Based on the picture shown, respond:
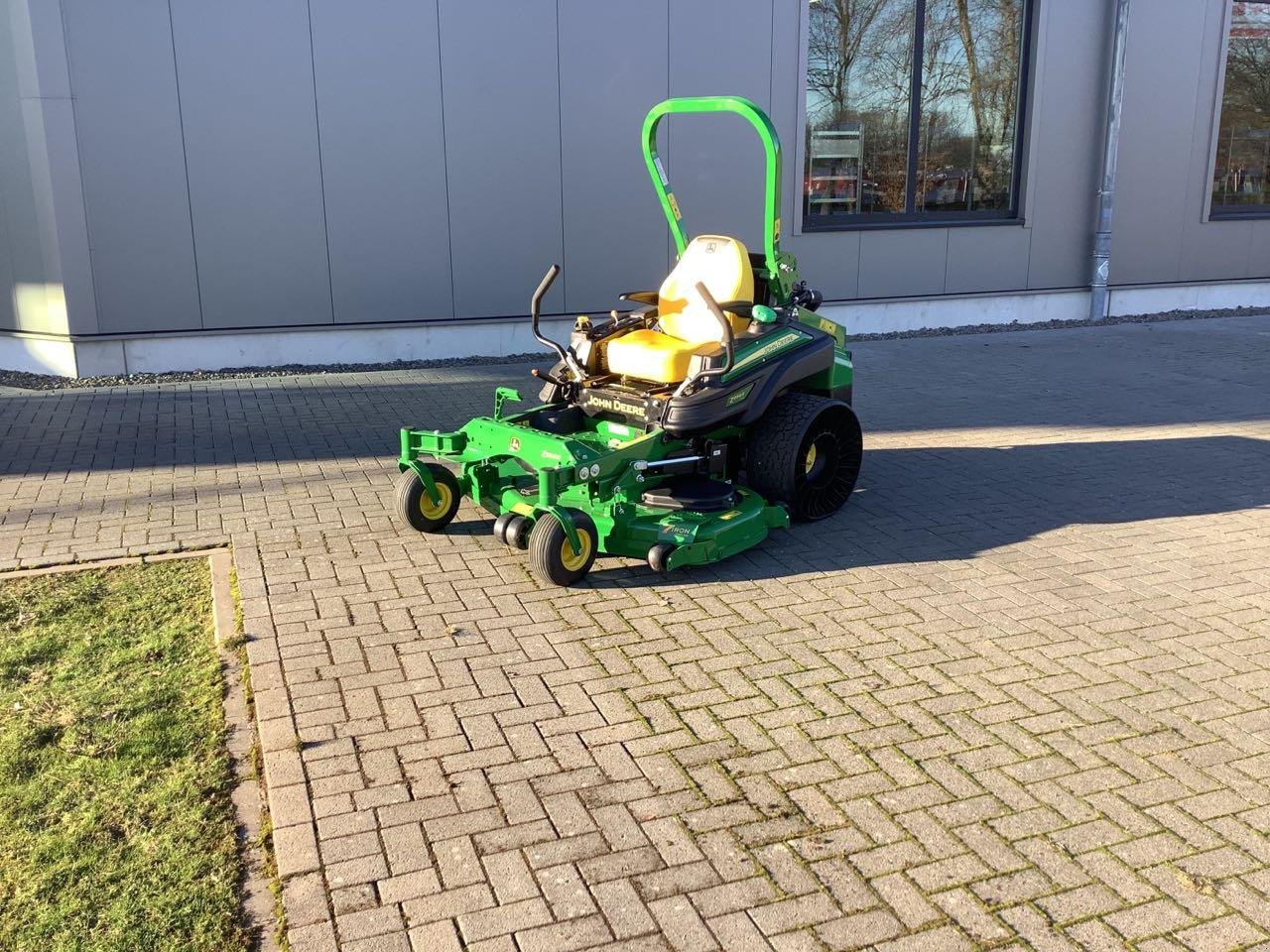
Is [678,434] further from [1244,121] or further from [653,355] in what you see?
[1244,121]

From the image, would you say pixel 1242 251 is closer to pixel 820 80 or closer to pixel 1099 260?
pixel 1099 260

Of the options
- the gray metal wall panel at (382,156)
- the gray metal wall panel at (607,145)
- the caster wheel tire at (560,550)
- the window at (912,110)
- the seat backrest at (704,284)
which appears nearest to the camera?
the caster wheel tire at (560,550)

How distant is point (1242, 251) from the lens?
1477cm

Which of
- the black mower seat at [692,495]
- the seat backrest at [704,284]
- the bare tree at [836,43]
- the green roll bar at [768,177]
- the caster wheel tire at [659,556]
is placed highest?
the bare tree at [836,43]

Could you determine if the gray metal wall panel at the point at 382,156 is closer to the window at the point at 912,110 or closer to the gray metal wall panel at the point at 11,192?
the gray metal wall panel at the point at 11,192

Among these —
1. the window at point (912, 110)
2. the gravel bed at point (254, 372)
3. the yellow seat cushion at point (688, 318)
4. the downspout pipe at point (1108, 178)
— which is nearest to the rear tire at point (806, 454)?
the yellow seat cushion at point (688, 318)

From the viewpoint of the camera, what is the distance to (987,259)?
13375mm

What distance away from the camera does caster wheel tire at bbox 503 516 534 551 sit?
223 inches

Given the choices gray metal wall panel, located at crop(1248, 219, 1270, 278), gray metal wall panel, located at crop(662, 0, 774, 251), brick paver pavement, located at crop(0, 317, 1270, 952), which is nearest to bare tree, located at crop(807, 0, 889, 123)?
gray metal wall panel, located at crop(662, 0, 774, 251)

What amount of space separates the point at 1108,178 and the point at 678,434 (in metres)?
9.61

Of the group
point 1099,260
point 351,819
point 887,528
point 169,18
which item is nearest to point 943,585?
point 887,528

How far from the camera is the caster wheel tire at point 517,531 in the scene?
223 inches

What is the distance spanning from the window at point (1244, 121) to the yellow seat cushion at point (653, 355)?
1084 cm

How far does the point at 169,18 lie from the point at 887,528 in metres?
7.62
